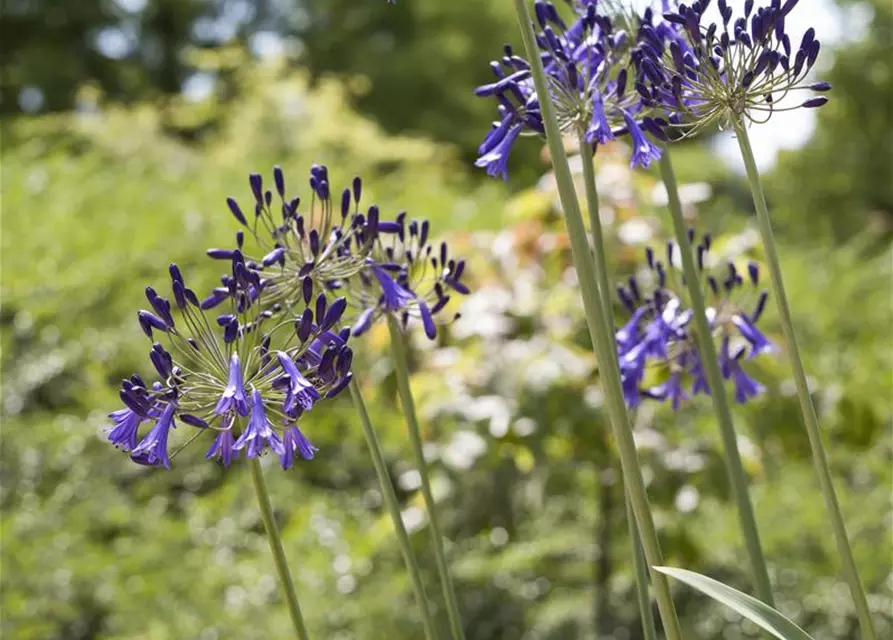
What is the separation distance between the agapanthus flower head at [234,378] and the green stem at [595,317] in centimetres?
30

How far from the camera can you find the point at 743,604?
3.15 feet

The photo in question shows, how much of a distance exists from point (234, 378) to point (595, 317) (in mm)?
433

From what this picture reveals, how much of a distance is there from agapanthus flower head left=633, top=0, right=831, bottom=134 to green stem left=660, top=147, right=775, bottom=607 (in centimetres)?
13

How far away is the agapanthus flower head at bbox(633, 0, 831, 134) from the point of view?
1.18m

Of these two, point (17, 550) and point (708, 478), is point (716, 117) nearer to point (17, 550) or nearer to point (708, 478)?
point (708, 478)

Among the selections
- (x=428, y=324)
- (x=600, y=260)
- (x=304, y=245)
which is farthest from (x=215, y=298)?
(x=600, y=260)

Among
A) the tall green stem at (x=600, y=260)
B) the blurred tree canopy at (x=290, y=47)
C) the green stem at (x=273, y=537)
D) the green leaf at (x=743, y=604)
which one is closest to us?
the green leaf at (x=743, y=604)

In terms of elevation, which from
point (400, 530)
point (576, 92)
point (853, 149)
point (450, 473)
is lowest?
point (450, 473)

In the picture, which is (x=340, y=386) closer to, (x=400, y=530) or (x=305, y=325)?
(x=305, y=325)

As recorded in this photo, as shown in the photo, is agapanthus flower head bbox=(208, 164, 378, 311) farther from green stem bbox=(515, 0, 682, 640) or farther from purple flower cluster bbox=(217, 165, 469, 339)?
green stem bbox=(515, 0, 682, 640)

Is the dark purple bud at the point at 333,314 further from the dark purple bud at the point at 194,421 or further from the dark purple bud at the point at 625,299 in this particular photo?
the dark purple bud at the point at 625,299

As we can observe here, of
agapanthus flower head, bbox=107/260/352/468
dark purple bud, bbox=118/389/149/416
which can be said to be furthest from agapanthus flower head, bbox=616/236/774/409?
dark purple bud, bbox=118/389/149/416

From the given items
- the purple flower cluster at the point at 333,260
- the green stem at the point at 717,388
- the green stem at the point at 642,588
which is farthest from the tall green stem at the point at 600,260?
the purple flower cluster at the point at 333,260

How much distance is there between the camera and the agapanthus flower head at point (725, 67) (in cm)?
118
